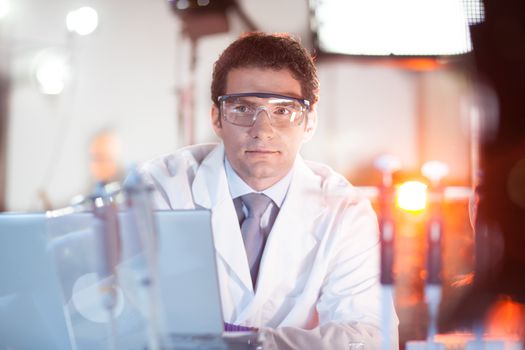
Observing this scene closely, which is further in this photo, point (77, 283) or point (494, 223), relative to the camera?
point (494, 223)

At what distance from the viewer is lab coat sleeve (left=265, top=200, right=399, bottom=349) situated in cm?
131

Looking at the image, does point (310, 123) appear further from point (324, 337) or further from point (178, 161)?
point (324, 337)

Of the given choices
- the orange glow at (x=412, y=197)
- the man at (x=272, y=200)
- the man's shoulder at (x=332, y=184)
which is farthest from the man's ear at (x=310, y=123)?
the orange glow at (x=412, y=197)

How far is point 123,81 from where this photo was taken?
8.27 feet

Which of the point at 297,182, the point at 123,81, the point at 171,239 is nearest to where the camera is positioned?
the point at 171,239

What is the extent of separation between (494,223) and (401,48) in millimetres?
757

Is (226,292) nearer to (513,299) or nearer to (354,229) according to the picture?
(354,229)

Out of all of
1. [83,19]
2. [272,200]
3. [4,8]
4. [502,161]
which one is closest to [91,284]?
[272,200]

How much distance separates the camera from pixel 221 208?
1.71 meters

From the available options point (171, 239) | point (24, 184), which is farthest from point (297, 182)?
point (24, 184)

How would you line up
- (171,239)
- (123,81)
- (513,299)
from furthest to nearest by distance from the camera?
(123,81) < (513,299) < (171,239)

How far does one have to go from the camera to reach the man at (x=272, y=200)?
1.63m

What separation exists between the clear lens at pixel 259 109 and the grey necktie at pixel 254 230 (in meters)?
0.25

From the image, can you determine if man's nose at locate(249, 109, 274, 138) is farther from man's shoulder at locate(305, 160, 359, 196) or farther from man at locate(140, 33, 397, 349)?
man's shoulder at locate(305, 160, 359, 196)
